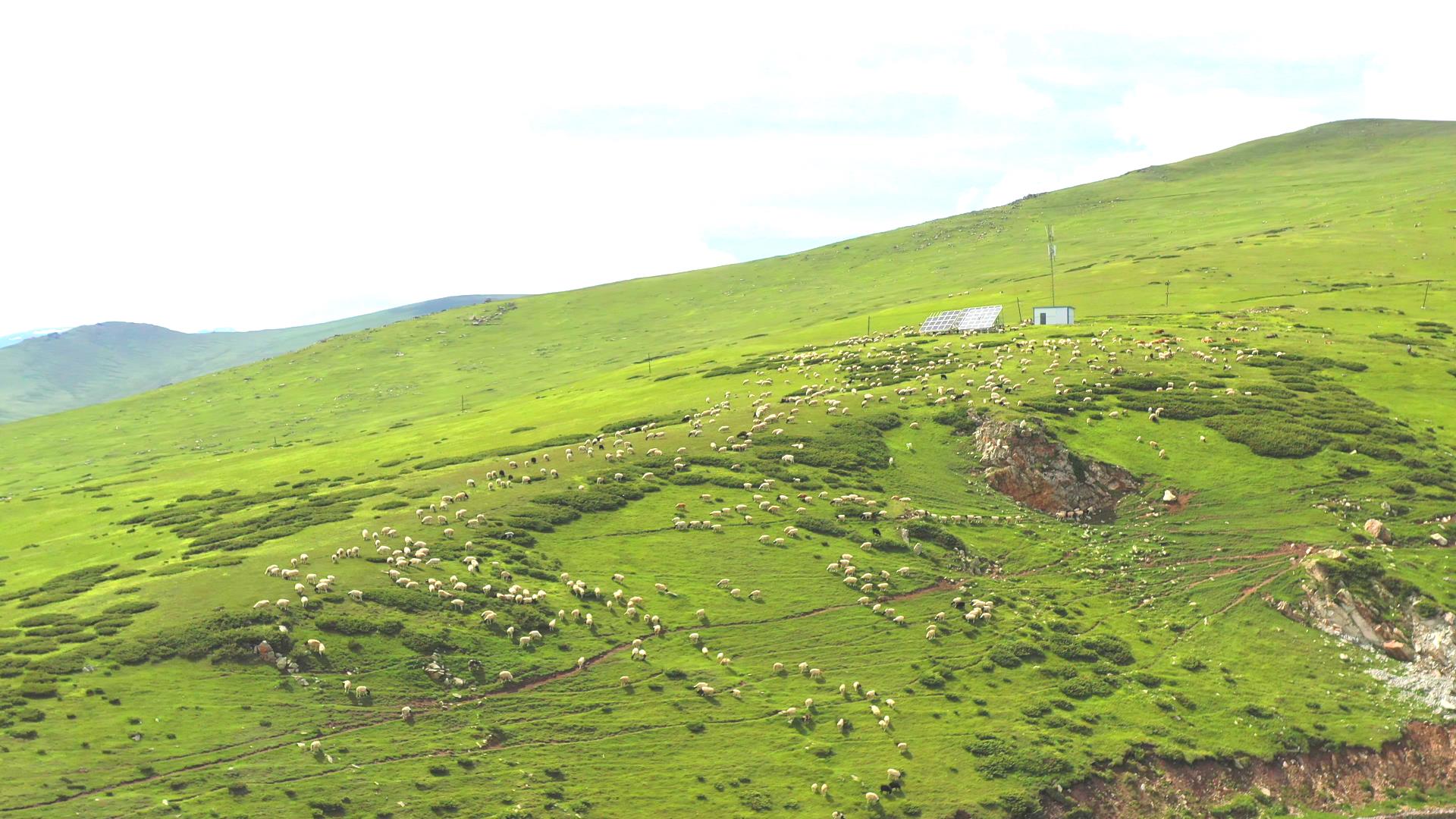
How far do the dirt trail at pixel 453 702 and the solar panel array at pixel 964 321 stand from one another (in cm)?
7049

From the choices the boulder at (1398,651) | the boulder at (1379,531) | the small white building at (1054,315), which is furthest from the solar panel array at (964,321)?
the boulder at (1398,651)

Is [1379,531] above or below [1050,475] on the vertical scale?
below

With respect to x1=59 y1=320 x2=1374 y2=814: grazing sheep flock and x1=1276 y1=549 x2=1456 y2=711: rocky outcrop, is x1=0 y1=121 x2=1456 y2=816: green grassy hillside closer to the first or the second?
x1=59 y1=320 x2=1374 y2=814: grazing sheep flock

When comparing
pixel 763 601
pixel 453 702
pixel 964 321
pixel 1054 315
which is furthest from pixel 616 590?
pixel 1054 315

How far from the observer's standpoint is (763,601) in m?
58.3

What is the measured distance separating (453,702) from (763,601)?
19.7 meters

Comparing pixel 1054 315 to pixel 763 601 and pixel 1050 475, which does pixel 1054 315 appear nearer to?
pixel 1050 475

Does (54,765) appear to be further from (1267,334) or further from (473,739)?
(1267,334)

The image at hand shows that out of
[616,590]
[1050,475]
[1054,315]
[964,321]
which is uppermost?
[964,321]

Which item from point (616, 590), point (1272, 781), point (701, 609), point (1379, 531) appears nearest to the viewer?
point (1272, 781)

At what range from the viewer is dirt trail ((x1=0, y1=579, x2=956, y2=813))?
38.6 m

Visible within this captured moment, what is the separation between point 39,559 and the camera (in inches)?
3027

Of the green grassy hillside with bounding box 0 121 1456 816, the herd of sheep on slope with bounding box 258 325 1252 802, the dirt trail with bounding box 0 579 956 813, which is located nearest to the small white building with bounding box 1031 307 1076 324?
the green grassy hillside with bounding box 0 121 1456 816

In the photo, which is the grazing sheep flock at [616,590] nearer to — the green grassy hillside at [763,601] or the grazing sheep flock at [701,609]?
the grazing sheep flock at [701,609]
